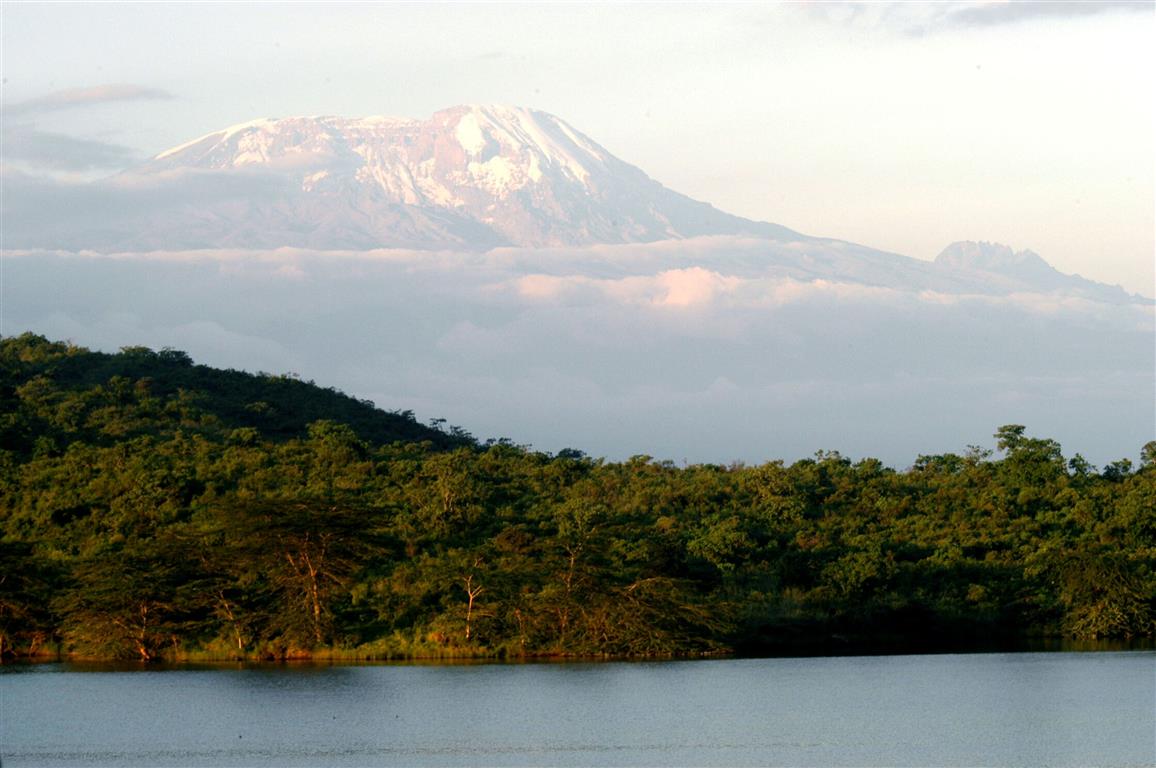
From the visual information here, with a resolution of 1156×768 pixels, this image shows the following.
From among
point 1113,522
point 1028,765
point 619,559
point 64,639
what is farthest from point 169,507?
point 1028,765

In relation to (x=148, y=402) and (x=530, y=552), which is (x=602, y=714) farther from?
(x=148, y=402)

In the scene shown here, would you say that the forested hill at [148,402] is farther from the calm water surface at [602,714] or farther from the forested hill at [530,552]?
the calm water surface at [602,714]

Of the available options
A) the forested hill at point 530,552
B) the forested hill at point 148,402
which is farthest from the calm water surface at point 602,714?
the forested hill at point 148,402

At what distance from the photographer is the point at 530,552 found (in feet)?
176

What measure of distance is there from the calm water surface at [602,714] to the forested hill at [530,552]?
8.61ft

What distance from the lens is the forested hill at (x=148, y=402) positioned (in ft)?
258

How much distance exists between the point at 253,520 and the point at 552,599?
368 inches

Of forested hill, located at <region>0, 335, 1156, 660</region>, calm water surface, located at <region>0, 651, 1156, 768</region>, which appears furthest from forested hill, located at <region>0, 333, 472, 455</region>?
calm water surface, located at <region>0, 651, 1156, 768</region>

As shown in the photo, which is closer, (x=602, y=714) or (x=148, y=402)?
(x=602, y=714)

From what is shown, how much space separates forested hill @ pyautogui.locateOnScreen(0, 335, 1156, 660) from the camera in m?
49.4

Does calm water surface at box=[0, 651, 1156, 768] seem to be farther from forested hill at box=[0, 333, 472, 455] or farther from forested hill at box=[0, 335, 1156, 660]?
forested hill at box=[0, 333, 472, 455]

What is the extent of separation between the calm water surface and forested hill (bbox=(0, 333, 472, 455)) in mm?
31763

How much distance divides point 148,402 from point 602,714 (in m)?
54.2

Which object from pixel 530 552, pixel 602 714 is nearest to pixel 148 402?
pixel 530 552
